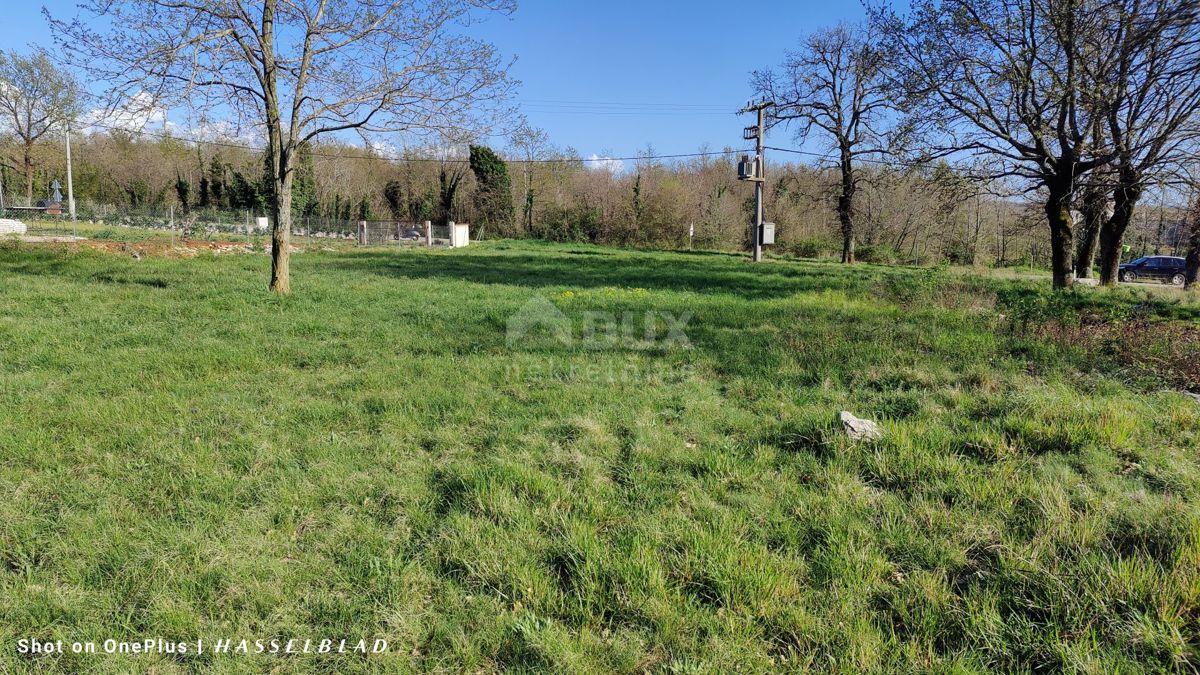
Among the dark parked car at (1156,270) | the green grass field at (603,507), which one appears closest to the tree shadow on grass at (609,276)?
the green grass field at (603,507)

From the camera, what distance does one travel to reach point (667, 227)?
4309 centimetres

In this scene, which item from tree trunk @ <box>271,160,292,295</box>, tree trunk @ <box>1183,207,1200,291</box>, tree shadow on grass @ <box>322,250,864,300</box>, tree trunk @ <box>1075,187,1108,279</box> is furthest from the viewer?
tree trunk @ <box>1183,207,1200,291</box>

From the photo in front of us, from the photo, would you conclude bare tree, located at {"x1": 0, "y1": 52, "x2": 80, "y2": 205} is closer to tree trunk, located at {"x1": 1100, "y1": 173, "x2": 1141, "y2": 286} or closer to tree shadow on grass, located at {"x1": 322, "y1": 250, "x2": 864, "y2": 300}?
tree shadow on grass, located at {"x1": 322, "y1": 250, "x2": 864, "y2": 300}

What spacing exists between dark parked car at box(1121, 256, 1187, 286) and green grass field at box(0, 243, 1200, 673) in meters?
27.0

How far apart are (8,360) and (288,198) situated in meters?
6.05

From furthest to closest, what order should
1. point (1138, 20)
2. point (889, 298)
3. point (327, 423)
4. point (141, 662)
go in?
point (889, 298)
point (1138, 20)
point (327, 423)
point (141, 662)

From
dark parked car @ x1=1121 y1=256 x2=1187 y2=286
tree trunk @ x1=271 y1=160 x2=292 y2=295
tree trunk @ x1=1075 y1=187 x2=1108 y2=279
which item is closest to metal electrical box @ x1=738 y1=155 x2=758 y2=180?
tree trunk @ x1=1075 y1=187 x2=1108 y2=279

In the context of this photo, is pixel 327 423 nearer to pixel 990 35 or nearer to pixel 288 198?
pixel 288 198

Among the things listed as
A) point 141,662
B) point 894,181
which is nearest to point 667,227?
point 894,181

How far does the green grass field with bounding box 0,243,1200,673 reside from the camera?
6.98ft

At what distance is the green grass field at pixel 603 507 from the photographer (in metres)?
2.13

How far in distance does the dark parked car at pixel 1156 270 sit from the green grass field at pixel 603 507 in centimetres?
2704

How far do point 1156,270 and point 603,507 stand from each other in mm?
33899

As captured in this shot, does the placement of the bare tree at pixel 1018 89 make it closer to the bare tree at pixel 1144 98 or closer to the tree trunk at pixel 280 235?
the bare tree at pixel 1144 98
